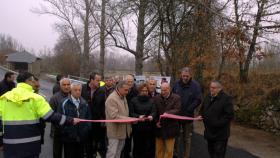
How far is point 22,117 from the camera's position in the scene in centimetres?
504

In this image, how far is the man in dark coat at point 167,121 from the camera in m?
7.32

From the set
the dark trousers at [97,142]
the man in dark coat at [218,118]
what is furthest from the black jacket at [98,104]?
the man in dark coat at [218,118]

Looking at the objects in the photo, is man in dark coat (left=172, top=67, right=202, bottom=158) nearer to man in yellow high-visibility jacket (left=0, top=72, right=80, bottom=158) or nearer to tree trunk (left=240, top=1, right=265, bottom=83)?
tree trunk (left=240, top=1, right=265, bottom=83)

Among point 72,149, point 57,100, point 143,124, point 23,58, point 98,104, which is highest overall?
point 23,58

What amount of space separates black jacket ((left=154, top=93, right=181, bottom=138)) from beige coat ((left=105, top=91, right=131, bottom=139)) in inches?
31.4

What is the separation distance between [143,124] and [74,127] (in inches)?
67.0

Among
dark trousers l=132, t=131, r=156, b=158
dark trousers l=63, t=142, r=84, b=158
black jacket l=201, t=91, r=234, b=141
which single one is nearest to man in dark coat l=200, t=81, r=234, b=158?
black jacket l=201, t=91, r=234, b=141

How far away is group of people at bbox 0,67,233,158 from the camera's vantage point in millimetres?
6598

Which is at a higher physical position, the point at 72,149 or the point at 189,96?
the point at 189,96

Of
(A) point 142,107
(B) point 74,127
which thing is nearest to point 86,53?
(A) point 142,107

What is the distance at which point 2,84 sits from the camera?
1061 cm

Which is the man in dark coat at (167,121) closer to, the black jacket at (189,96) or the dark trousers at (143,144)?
the dark trousers at (143,144)

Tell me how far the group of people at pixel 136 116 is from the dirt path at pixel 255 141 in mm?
2513

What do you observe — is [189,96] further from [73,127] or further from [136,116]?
[73,127]
